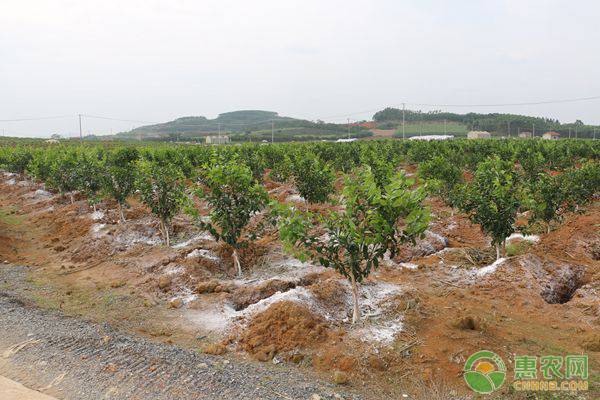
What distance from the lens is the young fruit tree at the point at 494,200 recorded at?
315 inches

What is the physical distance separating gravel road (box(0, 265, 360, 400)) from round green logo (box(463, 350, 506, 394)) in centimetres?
144

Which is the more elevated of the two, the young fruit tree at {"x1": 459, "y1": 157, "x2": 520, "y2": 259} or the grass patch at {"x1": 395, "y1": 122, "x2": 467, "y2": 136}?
the grass patch at {"x1": 395, "y1": 122, "x2": 467, "y2": 136}

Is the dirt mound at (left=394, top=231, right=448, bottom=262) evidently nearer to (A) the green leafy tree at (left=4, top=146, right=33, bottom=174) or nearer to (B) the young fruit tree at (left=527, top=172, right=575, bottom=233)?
(B) the young fruit tree at (left=527, top=172, right=575, bottom=233)

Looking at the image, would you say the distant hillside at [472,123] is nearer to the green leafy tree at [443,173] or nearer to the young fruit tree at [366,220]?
the green leafy tree at [443,173]

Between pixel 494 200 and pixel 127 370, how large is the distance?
730cm

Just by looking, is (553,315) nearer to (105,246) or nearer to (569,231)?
(569,231)

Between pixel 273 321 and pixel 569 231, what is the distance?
27.9ft

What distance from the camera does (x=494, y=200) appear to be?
816 cm

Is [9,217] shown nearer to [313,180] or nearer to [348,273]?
[313,180]

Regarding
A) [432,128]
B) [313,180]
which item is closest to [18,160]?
[313,180]

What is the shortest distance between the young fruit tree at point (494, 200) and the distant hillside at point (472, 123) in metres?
70.9

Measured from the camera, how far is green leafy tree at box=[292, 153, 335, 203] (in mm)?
12594

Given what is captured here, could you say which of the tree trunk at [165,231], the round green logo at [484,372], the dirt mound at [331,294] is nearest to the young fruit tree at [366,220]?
the dirt mound at [331,294]

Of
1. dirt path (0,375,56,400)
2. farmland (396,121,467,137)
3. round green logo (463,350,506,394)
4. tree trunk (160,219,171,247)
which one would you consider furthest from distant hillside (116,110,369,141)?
round green logo (463,350,506,394)
